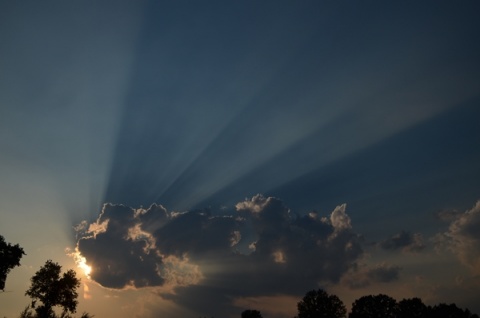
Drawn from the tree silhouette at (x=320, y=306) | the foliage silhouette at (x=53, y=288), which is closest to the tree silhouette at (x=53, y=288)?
the foliage silhouette at (x=53, y=288)

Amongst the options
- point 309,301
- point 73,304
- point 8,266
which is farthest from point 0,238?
point 309,301

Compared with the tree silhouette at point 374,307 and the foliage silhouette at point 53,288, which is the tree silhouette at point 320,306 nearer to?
the tree silhouette at point 374,307

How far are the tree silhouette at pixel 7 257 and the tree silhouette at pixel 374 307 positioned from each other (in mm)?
95027

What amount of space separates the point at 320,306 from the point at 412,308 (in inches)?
1114

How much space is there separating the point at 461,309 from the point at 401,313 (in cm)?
1651

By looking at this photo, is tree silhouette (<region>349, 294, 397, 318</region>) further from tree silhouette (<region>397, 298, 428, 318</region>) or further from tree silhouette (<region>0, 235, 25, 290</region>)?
tree silhouette (<region>0, 235, 25, 290</region>)

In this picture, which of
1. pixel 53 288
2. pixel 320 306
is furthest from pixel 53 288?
pixel 320 306

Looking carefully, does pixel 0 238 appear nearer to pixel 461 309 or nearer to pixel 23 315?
pixel 23 315

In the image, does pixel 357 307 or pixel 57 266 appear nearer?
pixel 57 266

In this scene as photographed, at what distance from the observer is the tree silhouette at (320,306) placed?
368 ft

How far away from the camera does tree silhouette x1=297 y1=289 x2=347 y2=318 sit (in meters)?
112

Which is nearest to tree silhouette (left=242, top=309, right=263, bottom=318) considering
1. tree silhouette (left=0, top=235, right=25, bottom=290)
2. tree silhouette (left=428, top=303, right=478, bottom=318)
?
tree silhouette (left=428, top=303, right=478, bottom=318)

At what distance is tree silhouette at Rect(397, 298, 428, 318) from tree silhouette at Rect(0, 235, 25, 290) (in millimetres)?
102737

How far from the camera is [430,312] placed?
97.6 meters
